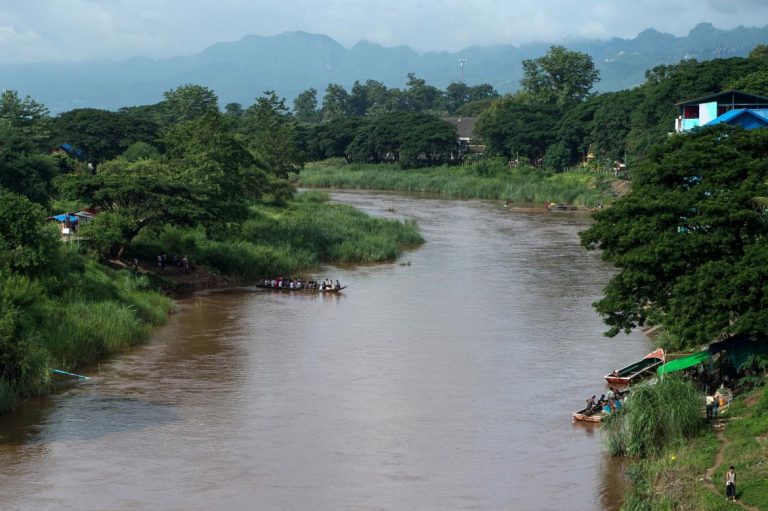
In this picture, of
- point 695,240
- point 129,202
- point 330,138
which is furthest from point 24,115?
point 695,240

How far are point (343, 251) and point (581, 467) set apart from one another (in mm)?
29456

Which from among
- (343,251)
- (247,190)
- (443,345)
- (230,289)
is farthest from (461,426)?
(247,190)

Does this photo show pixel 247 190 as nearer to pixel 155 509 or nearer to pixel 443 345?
pixel 443 345

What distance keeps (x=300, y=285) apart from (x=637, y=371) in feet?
61.6

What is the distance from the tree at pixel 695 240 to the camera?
78.5 feet

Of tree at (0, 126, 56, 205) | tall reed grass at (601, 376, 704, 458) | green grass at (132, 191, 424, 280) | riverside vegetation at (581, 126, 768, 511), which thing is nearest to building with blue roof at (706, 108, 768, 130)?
green grass at (132, 191, 424, 280)

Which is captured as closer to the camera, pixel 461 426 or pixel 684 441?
pixel 684 441

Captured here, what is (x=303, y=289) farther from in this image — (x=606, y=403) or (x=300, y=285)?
(x=606, y=403)

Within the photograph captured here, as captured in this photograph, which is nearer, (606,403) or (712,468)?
(712,468)

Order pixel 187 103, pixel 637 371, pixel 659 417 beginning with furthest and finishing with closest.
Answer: pixel 187 103 < pixel 637 371 < pixel 659 417

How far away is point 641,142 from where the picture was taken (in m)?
77.4

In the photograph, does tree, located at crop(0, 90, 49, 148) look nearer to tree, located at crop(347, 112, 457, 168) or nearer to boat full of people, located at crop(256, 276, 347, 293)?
boat full of people, located at crop(256, 276, 347, 293)

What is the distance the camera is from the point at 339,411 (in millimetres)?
26688

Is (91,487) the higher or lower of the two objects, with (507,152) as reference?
lower
